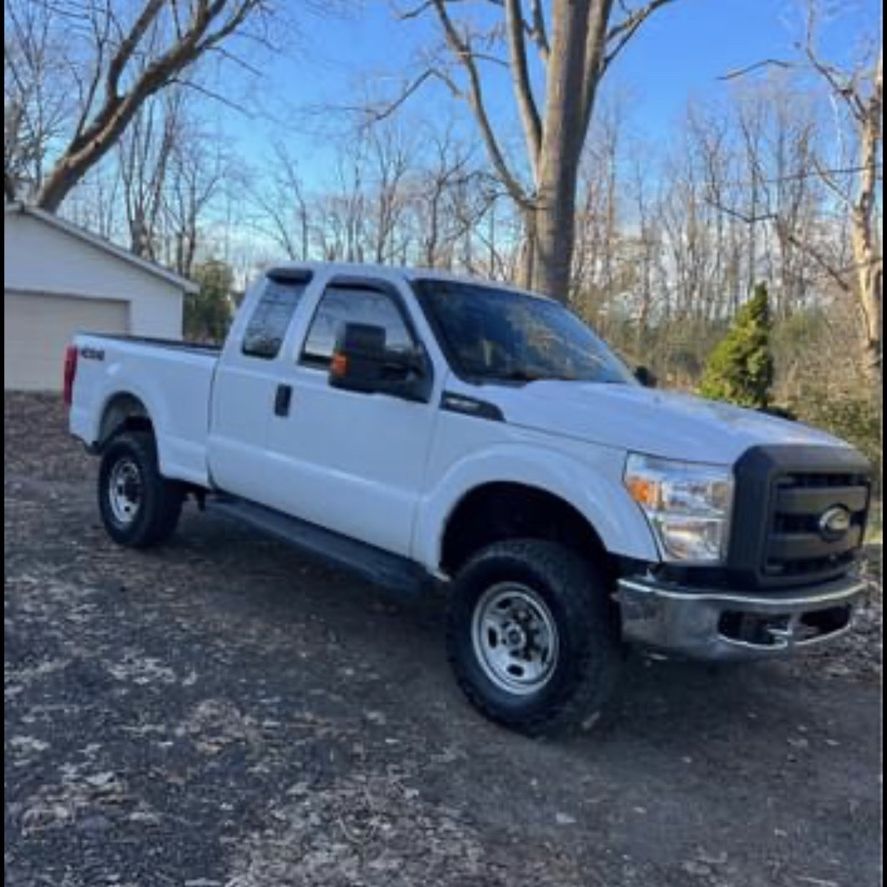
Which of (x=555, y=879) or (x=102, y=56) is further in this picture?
(x=102, y=56)

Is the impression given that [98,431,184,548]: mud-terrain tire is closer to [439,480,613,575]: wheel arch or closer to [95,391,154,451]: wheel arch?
[95,391,154,451]: wheel arch

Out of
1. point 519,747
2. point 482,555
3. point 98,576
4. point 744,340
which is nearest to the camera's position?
point 519,747

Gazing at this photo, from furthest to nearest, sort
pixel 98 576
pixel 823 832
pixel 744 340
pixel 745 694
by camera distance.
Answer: pixel 744 340, pixel 98 576, pixel 745 694, pixel 823 832

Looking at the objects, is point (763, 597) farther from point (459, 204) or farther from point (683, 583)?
point (459, 204)

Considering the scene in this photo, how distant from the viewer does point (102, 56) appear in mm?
17984

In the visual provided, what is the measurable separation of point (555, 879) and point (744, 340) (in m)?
15.5

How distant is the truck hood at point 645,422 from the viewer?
4.05 metres

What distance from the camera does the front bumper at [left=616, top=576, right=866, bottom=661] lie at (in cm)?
394

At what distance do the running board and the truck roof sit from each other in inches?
57.7

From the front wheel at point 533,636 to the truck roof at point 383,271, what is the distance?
5.59ft

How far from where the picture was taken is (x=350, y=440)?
5250mm

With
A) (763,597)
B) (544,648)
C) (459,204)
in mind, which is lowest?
(544,648)

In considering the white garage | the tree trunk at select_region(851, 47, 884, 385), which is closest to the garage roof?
the white garage

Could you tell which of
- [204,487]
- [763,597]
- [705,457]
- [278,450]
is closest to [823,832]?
[763,597]
